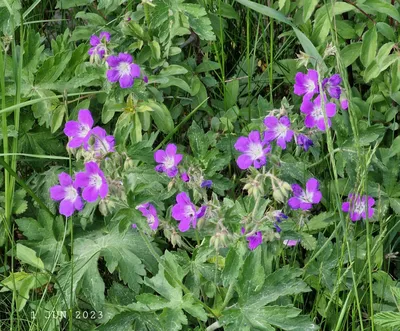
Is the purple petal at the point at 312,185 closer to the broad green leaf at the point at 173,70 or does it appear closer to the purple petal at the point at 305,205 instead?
the purple petal at the point at 305,205

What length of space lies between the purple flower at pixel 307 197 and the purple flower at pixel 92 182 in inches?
20.0

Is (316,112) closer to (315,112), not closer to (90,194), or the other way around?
(315,112)

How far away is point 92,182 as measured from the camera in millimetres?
1766

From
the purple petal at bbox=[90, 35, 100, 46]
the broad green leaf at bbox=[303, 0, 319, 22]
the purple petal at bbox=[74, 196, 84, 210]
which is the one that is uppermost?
the broad green leaf at bbox=[303, 0, 319, 22]

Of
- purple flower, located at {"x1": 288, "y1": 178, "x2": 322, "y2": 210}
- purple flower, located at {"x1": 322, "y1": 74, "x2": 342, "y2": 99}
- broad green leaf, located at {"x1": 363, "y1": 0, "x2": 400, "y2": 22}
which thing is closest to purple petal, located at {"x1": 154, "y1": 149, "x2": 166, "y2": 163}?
purple flower, located at {"x1": 288, "y1": 178, "x2": 322, "y2": 210}

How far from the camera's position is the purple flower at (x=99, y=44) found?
222 cm

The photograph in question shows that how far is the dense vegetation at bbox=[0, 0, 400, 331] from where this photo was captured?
71.2 inches

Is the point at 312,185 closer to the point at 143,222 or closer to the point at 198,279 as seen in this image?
the point at 198,279

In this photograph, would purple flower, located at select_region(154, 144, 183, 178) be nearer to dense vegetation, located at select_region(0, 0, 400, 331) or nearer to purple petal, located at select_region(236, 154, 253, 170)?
dense vegetation, located at select_region(0, 0, 400, 331)

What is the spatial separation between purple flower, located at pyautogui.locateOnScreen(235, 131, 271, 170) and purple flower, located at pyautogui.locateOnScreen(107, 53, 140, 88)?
1.21 ft

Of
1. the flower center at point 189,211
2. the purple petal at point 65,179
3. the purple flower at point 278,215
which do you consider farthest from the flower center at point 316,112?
the purple petal at point 65,179

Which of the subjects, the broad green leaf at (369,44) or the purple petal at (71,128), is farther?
the broad green leaf at (369,44)

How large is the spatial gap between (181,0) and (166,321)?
0.91 metres

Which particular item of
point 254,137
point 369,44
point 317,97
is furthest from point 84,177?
point 369,44
